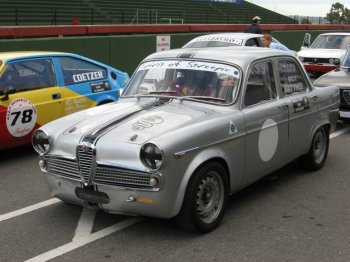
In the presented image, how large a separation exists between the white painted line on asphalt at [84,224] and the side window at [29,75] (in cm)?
270

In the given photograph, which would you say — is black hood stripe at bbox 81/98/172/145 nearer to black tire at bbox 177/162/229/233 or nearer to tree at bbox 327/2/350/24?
black tire at bbox 177/162/229/233

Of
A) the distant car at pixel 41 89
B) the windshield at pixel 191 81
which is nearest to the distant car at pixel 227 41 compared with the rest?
the distant car at pixel 41 89

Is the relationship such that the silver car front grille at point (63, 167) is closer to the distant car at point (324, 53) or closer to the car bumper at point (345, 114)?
the car bumper at point (345, 114)

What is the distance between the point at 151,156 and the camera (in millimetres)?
3865

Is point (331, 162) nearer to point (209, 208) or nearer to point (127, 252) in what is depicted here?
point (209, 208)

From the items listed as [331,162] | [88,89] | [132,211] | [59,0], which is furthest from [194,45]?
[59,0]

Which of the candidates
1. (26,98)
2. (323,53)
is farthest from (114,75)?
(323,53)

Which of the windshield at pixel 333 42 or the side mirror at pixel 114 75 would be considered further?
the windshield at pixel 333 42

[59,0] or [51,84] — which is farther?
[59,0]

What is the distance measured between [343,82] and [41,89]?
16.8ft

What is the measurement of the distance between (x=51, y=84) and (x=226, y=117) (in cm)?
358

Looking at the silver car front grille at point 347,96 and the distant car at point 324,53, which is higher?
the distant car at point 324,53

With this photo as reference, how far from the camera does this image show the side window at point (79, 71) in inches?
296

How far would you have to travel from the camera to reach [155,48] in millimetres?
16797
